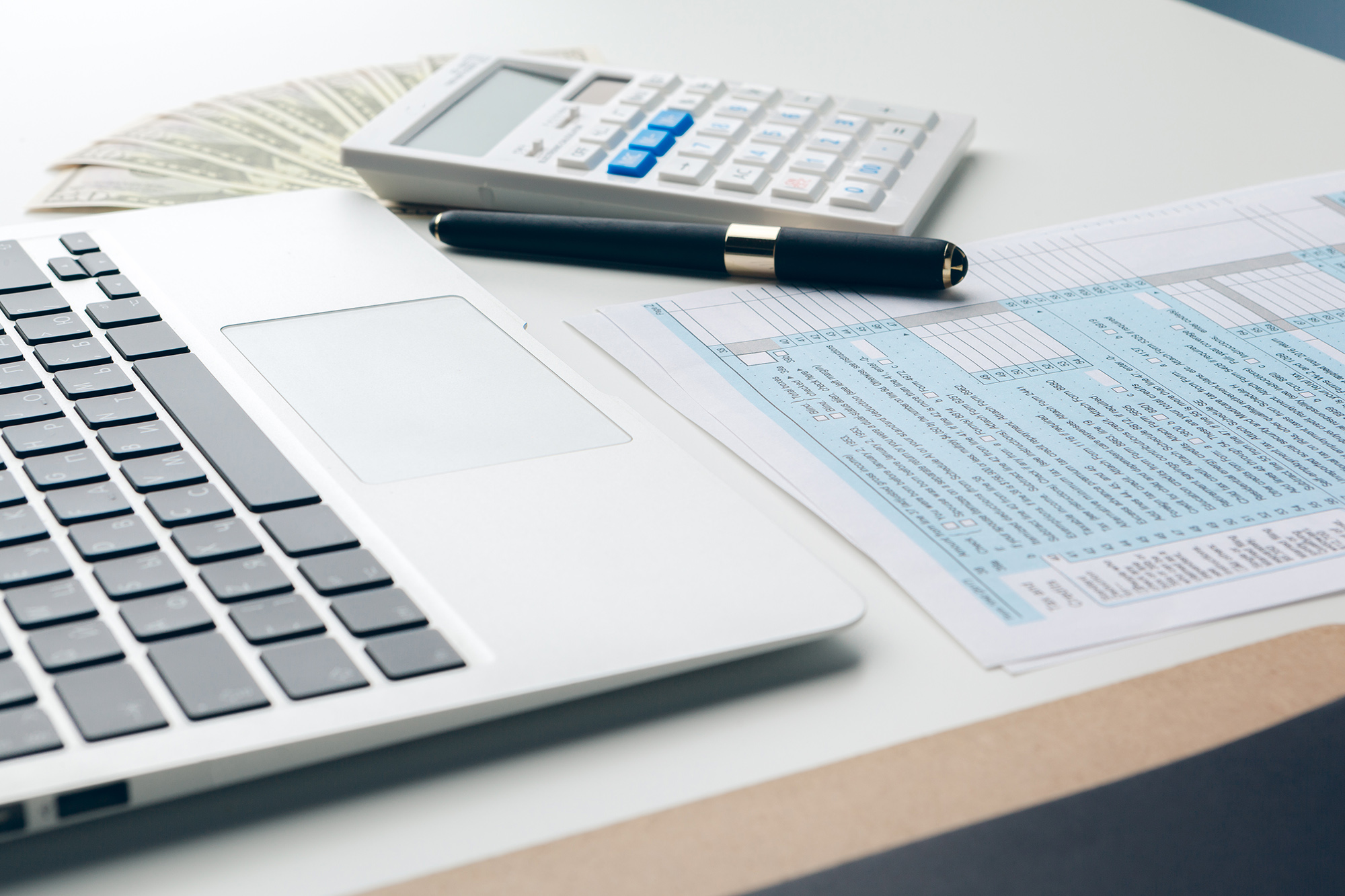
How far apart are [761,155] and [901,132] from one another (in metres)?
0.09

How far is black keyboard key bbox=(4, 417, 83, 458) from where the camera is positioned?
0.35 m

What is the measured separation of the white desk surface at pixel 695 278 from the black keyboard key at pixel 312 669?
2 centimetres

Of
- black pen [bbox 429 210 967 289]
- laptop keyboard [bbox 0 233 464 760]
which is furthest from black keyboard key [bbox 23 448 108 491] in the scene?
black pen [bbox 429 210 967 289]

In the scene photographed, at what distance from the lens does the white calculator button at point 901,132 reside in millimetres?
632

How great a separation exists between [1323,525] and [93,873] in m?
0.36

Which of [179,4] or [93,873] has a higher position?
[179,4]

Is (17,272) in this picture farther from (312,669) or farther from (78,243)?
(312,669)

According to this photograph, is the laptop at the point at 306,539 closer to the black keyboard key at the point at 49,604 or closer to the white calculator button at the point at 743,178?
the black keyboard key at the point at 49,604

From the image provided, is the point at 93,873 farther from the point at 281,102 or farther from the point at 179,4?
the point at 179,4

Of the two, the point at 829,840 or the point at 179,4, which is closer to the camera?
the point at 829,840

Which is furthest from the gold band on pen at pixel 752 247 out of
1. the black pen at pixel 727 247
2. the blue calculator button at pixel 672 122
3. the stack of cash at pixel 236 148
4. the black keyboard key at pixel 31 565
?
the black keyboard key at pixel 31 565

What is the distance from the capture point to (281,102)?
739 mm

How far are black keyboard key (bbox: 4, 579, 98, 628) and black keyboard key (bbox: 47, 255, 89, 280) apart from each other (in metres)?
0.21

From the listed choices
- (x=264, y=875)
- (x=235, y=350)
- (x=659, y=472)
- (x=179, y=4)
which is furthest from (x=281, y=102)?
(x=264, y=875)
